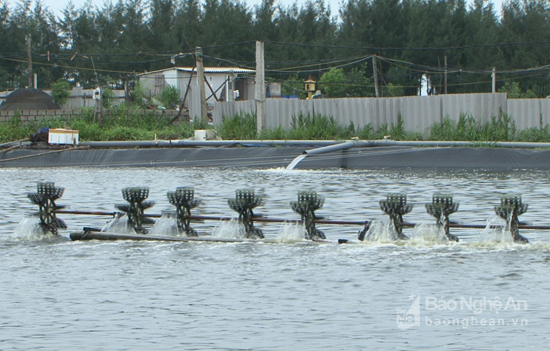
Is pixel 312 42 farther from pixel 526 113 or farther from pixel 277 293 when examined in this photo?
pixel 277 293

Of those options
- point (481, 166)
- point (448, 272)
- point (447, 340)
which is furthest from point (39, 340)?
point (481, 166)

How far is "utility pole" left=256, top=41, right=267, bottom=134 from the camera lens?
36.4 m

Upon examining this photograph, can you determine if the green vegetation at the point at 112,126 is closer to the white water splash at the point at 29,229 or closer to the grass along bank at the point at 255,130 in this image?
the grass along bank at the point at 255,130

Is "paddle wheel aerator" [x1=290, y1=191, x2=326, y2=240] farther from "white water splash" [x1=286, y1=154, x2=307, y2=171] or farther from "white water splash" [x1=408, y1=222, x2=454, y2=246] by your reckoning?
"white water splash" [x1=286, y1=154, x2=307, y2=171]

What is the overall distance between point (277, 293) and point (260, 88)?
27091 mm

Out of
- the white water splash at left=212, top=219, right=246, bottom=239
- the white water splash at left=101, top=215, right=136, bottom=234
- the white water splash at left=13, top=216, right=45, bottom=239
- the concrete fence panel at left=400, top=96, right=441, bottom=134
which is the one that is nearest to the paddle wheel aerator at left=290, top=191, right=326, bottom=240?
the white water splash at left=212, top=219, right=246, bottom=239

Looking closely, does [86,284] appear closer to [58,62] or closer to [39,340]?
[39,340]

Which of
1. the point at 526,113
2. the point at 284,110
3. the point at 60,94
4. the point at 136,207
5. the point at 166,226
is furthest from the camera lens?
the point at 60,94

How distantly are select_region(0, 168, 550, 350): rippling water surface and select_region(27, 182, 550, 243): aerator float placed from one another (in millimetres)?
275

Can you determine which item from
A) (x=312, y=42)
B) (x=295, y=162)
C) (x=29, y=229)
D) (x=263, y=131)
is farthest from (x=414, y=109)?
(x=312, y=42)

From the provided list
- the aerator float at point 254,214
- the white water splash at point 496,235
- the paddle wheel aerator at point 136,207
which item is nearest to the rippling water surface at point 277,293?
the white water splash at point 496,235

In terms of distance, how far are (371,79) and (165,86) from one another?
16889 millimetres

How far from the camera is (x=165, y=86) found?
205 feet

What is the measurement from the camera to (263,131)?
Answer: 3678 cm
